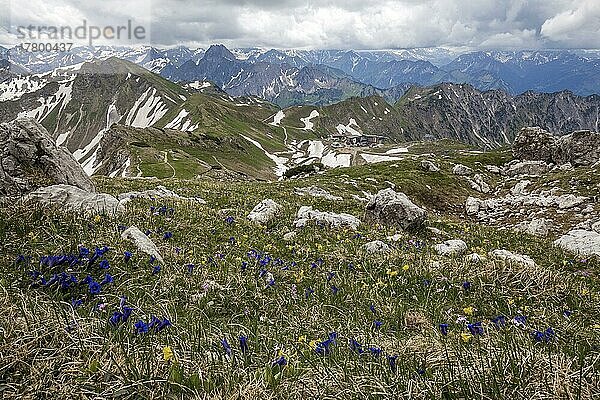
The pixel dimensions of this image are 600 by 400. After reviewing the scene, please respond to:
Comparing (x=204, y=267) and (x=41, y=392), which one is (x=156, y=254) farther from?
(x=41, y=392)

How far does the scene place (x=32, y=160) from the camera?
1496 centimetres

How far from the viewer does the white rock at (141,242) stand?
7412 millimetres

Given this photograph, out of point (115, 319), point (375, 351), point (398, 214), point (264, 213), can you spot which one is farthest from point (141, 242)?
point (398, 214)

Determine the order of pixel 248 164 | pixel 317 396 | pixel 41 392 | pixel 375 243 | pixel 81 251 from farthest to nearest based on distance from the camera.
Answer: pixel 248 164 < pixel 375 243 < pixel 81 251 < pixel 317 396 < pixel 41 392

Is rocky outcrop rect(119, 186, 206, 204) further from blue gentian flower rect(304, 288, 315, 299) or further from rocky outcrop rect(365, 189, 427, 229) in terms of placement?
blue gentian flower rect(304, 288, 315, 299)

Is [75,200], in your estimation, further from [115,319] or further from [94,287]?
[115,319]

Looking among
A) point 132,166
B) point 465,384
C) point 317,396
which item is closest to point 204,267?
point 317,396

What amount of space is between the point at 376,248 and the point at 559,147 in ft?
246

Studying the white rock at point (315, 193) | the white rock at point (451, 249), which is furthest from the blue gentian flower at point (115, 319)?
the white rock at point (315, 193)

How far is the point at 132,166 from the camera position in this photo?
123m

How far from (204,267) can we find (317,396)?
4.81m

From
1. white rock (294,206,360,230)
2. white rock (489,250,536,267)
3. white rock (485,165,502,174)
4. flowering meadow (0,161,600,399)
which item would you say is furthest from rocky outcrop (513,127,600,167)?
flowering meadow (0,161,600,399)

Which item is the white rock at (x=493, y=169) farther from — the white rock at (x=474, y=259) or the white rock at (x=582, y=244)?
the white rock at (x=474, y=259)

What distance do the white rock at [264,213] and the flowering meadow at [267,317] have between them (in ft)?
7.34
